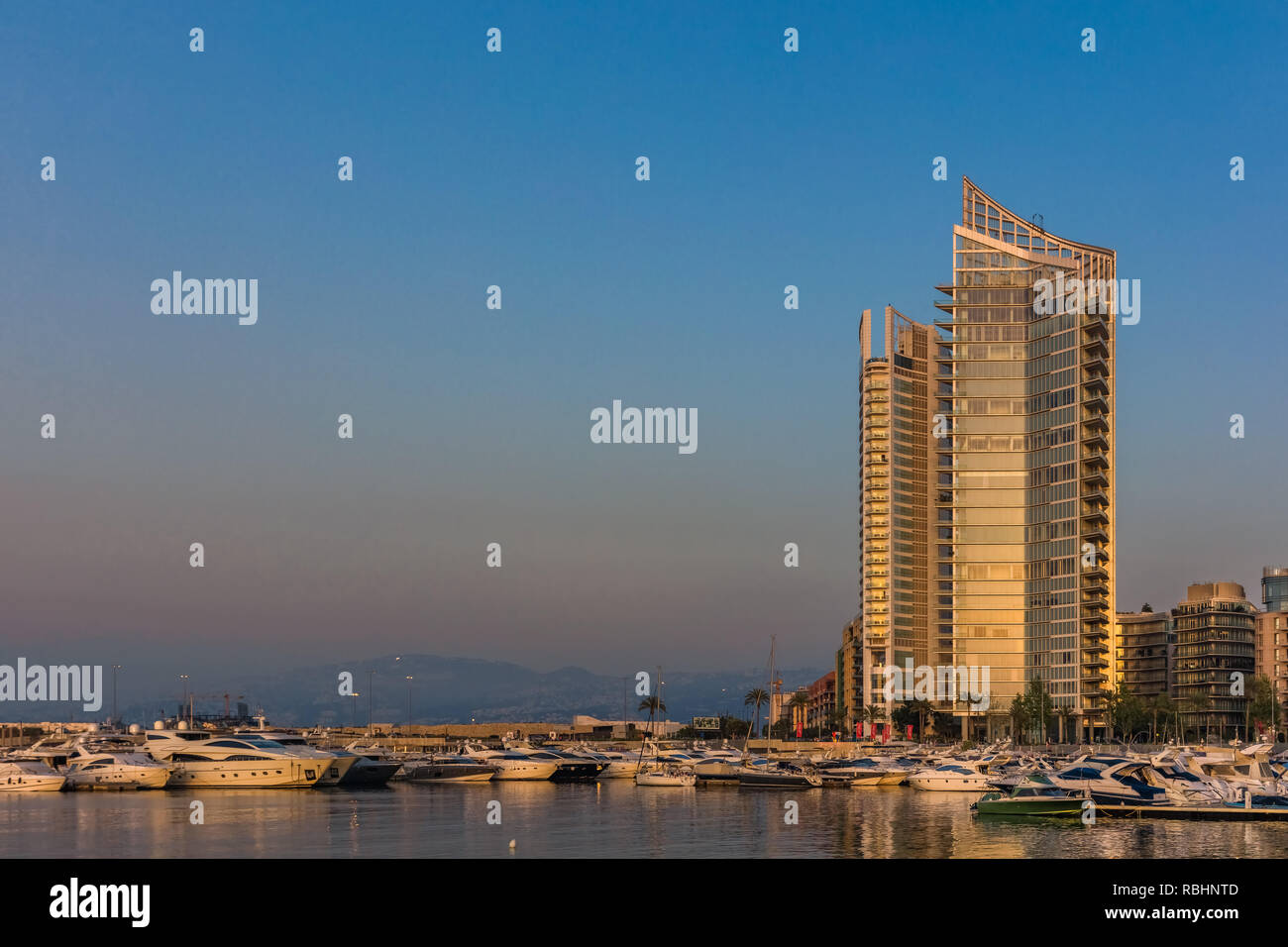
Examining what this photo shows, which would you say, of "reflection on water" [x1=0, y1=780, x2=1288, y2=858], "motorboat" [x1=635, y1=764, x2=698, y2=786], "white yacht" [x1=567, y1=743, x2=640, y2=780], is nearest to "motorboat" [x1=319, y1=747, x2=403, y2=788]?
"reflection on water" [x1=0, y1=780, x2=1288, y2=858]

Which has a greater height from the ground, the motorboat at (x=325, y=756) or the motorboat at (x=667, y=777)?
the motorboat at (x=325, y=756)

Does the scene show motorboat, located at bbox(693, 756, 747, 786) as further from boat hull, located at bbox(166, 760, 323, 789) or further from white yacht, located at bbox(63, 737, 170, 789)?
white yacht, located at bbox(63, 737, 170, 789)

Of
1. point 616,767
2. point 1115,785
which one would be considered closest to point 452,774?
point 616,767

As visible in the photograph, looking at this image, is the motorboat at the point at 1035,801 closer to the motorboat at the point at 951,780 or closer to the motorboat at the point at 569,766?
the motorboat at the point at 951,780

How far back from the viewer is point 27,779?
11425 cm

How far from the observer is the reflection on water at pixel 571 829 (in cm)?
6219

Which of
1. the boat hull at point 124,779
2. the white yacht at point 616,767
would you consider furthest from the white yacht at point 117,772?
the white yacht at point 616,767

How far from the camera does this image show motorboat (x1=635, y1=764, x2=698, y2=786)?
391ft

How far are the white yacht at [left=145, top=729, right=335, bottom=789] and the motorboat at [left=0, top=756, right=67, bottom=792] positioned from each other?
10.8 metres

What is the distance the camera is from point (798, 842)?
219ft

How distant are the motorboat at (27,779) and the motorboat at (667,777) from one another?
50220 millimetres
